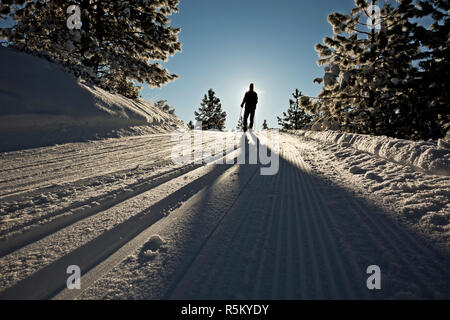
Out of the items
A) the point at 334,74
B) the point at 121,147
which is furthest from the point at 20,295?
the point at 334,74

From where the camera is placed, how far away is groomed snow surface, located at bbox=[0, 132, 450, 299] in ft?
3.08

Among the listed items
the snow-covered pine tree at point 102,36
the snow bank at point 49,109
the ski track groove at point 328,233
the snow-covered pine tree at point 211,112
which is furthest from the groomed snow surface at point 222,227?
the snow-covered pine tree at point 211,112

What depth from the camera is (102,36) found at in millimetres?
9820

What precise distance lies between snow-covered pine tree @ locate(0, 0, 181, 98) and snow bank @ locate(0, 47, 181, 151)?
1.31 meters

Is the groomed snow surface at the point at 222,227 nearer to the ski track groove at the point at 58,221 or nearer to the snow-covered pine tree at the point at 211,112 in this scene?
the ski track groove at the point at 58,221

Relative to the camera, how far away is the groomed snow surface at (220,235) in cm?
94

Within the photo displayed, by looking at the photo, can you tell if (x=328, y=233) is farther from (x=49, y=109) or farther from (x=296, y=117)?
(x=296, y=117)

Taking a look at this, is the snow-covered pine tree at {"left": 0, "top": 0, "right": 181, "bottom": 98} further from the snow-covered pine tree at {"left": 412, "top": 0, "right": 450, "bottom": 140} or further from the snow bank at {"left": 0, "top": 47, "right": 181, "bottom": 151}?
the snow-covered pine tree at {"left": 412, "top": 0, "right": 450, "bottom": 140}

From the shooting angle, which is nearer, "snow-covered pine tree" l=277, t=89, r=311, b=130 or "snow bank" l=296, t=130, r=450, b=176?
"snow bank" l=296, t=130, r=450, b=176

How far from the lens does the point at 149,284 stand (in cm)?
94

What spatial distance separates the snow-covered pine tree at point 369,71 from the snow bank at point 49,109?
34.6 ft

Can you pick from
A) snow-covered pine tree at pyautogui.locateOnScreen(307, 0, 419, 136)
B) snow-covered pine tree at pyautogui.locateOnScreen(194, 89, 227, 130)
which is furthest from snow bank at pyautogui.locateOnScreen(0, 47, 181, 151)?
snow-covered pine tree at pyautogui.locateOnScreen(194, 89, 227, 130)

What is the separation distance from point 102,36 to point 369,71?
44.5ft

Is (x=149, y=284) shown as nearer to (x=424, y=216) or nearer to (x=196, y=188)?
(x=196, y=188)
